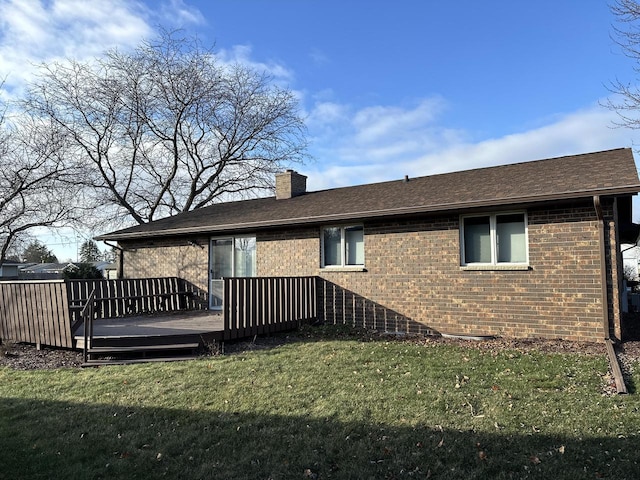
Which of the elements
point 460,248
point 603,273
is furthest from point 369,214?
point 603,273

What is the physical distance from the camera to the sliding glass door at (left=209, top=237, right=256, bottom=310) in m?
13.5

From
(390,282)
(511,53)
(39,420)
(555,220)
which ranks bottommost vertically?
(39,420)

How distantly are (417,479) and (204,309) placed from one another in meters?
11.4

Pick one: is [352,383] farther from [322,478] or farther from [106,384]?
[106,384]

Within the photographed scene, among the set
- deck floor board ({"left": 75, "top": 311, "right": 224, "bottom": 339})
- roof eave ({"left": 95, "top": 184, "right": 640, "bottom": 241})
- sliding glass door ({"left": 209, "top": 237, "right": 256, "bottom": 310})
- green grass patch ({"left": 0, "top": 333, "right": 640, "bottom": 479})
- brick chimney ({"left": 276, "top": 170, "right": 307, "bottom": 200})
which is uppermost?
brick chimney ({"left": 276, "top": 170, "right": 307, "bottom": 200})

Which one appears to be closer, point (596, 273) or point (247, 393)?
point (247, 393)

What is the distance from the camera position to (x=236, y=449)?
4.24 meters

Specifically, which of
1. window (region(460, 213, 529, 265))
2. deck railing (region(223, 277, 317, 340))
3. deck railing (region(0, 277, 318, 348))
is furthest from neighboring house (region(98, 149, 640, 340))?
deck railing (region(0, 277, 318, 348))

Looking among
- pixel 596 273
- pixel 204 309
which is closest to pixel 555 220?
pixel 596 273

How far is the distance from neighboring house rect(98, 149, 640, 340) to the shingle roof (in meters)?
0.04

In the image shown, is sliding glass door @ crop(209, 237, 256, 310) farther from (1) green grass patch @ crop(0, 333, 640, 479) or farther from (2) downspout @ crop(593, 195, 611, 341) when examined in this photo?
(2) downspout @ crop(593, 195, 611, 341)

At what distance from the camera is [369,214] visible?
1056 centimetres

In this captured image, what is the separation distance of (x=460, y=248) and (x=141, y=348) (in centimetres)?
667

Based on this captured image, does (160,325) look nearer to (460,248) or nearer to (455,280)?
(455,280)
